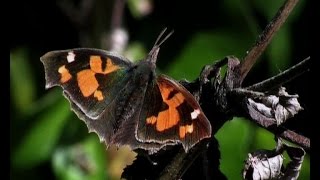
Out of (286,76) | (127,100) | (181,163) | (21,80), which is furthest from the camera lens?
(21,80)

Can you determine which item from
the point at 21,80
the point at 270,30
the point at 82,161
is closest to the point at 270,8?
the point at 82,161

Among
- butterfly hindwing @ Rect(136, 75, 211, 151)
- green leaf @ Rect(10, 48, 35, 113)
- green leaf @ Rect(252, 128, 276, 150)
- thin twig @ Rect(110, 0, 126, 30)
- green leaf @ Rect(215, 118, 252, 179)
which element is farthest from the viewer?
green leaf @ Rect(10, 48, 35, 113)

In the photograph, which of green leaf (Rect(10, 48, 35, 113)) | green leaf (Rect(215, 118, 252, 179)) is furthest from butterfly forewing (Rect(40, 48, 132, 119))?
green leaf (Rect(10, 48, 35, 113))

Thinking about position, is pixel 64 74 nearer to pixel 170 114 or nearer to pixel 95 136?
pixel 170 114

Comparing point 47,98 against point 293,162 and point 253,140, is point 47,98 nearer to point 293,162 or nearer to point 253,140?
point 253,140

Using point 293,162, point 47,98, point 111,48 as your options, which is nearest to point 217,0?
point 111,48

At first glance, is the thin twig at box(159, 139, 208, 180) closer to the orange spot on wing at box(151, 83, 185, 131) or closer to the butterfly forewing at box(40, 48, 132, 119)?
the orange spot on wing at box(151, 83, 185, 131)

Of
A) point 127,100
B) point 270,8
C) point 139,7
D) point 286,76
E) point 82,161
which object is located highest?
point 286,76
